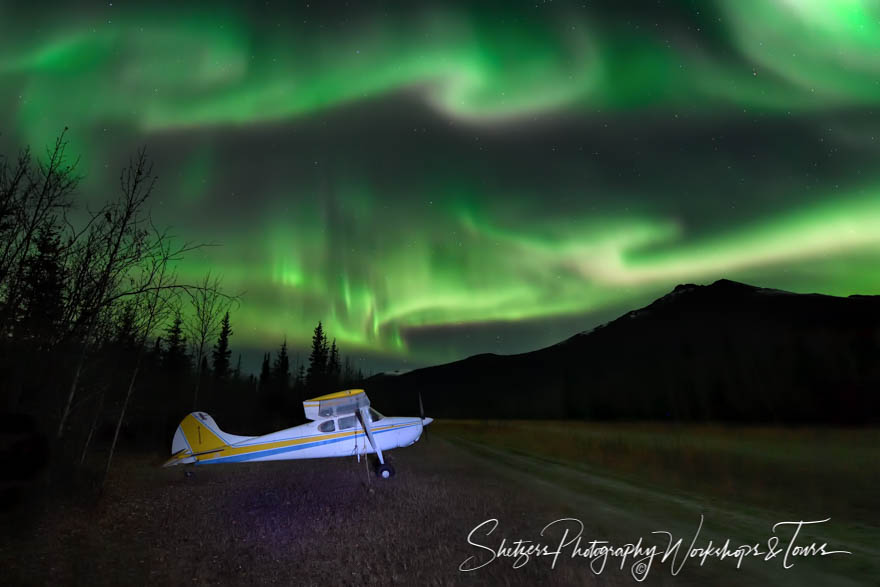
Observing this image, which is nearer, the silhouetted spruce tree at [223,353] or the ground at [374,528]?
the ground at [374,528]

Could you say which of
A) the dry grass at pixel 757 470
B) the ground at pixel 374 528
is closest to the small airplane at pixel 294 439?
the ground at pixel 374 528

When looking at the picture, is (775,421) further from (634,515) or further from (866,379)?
(634,515)

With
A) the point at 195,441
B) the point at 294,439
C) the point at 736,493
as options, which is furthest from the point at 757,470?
the point at 195,441

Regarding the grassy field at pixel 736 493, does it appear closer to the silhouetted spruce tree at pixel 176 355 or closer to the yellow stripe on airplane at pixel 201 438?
the yellow stripe on airplane at pixel 201 438

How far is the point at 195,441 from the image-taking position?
19.3 meters

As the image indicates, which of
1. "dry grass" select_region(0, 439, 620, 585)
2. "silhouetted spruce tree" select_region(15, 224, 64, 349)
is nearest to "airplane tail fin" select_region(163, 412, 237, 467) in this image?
"dry grass" select_region(0, 439, 620, 585)

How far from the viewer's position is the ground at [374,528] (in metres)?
6.97

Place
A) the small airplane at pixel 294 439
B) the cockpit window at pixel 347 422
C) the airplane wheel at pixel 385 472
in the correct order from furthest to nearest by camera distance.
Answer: the cockpit window at pixel 347 422 → the small airplane at pixel 294 439 → the airplane wheel at pixel 385 472

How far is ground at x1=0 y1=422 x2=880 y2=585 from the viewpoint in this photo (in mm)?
6973

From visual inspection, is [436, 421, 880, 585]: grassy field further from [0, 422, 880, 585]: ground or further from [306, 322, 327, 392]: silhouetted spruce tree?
[306, 322, 327, 392]: silhouetted spruce tree

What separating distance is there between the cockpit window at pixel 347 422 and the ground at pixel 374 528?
8.70ft

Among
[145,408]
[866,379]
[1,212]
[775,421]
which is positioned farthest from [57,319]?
[866,379]

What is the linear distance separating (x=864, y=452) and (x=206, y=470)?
121 feet

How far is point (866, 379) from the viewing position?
4766 centimetres
